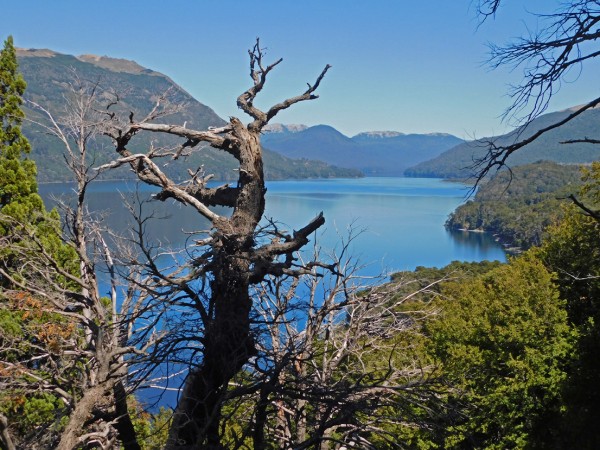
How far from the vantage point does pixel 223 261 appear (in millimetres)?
3932

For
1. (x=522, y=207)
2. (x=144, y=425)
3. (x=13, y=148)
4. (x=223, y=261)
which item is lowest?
(x=522, y=207)

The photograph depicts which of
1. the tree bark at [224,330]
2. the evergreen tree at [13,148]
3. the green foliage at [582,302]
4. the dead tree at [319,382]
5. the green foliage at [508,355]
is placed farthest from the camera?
the green foliage at [508,355]

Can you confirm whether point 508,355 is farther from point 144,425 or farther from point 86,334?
point 86,334

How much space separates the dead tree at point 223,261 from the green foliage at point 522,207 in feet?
170

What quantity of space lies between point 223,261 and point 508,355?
373 inches

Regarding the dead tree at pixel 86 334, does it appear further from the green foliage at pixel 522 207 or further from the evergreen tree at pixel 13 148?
the green foliage at pixel 522 207

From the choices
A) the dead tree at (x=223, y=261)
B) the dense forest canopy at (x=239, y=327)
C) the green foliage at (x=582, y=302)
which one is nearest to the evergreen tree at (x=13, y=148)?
the dense forest canopy at (x=239, y=327)

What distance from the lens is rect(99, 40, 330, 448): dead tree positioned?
12.3ft

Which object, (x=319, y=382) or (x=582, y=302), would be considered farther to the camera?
(x=582, y=302)

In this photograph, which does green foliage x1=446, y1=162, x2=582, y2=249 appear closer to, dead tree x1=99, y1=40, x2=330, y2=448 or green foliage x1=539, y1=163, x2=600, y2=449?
green foliage x1=539, y1=163, x2=600, y2=449

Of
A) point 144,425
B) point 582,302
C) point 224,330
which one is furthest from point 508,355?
point 224,330

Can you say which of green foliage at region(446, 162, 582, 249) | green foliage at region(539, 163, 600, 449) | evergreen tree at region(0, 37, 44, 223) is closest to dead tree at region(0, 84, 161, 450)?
evergreen tree at region(0, 37, 44, 223)

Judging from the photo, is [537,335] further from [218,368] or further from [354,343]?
[218,368]

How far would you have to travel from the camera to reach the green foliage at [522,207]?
Answer: 70688mm
